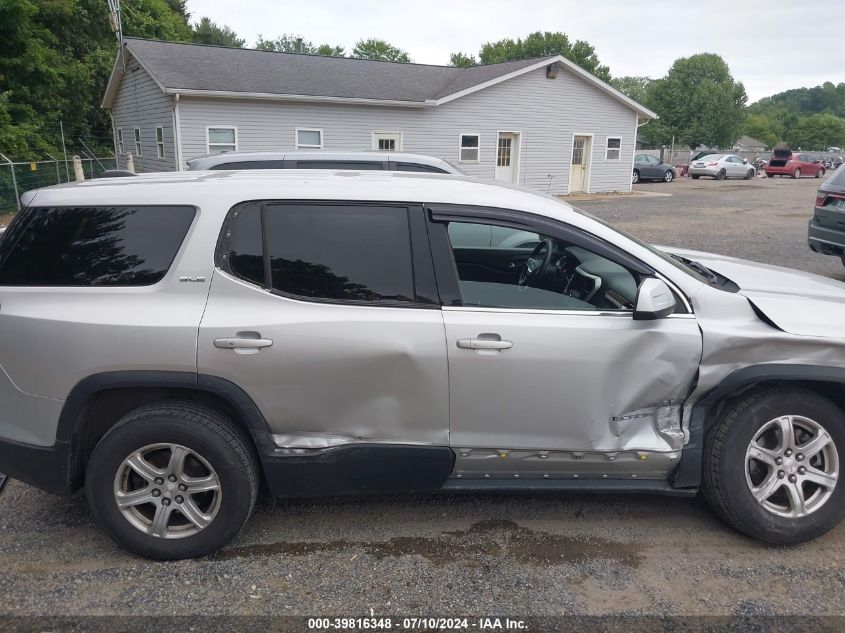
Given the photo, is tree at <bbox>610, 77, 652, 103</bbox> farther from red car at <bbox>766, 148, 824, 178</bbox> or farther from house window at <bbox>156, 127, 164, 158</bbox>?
house window at <bbox>156, 127, 164, 158</bbox>

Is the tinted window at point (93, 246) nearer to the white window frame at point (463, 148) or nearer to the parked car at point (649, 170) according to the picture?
Answer: the white window frame at point (463, 148)

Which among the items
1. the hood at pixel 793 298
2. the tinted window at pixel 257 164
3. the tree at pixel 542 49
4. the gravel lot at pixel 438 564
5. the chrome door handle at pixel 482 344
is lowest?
the gravel lot at pixel 438 564

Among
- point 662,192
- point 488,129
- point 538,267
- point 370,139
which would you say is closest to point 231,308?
point 538,267

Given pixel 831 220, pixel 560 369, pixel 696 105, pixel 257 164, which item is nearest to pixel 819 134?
pixel 696 105

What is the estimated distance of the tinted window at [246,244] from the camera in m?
3.16

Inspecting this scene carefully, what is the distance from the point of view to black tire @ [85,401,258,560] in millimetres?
3084

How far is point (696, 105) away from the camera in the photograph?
6575 cm

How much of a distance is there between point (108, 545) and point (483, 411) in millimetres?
1933

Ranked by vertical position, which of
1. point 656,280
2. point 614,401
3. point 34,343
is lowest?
point 614,401

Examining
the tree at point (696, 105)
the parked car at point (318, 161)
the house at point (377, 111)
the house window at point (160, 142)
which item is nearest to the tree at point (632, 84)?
the tree at point (696, 105)

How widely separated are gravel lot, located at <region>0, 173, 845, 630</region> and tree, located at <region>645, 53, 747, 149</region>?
69.7 meters

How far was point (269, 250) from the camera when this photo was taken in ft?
10.5

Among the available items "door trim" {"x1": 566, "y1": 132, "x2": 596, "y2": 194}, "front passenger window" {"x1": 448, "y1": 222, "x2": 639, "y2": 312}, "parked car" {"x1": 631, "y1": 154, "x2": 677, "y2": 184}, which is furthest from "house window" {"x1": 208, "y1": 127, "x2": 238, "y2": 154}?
"parked car" {"x1": 631, "y1": 154, "x2": 677, "y2": 184}

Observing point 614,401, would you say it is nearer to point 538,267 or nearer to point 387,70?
point 538,267
